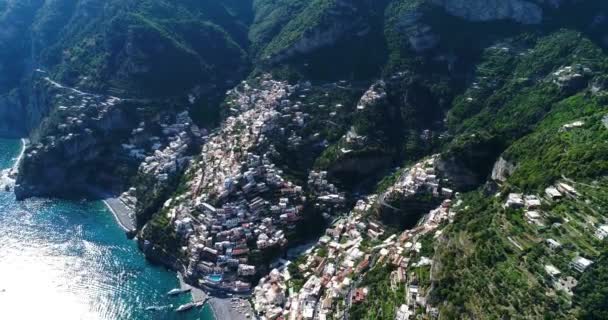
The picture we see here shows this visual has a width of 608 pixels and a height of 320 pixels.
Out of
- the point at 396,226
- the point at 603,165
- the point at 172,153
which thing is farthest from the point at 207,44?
the point at 603,165

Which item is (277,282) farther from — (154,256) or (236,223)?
(154,256)

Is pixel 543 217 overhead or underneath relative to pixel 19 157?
overhead

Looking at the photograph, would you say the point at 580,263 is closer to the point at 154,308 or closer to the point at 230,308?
the point at 230,308

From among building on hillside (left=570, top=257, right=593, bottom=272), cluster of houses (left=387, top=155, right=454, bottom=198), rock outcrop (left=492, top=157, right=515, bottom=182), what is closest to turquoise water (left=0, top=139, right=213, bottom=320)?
cluster of houses (left=387, top=155, right=454, bottom=198)

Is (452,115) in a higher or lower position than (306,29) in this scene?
lower

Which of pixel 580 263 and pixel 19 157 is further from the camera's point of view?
pixel 19 157

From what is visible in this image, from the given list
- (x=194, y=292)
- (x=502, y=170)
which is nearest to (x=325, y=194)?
(x=194, y=292)

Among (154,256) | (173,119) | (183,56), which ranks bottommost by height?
(154,256)
